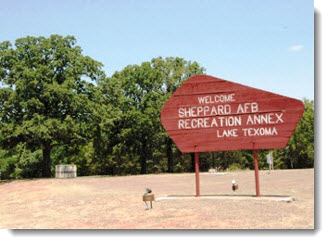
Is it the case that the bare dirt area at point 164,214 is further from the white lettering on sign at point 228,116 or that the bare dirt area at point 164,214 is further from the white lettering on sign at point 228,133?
the white lettering on sign at point 228,116

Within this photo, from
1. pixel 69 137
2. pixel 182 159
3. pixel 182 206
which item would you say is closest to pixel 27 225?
pixel 182 206

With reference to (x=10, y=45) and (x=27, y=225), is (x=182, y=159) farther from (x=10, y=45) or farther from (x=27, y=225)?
(x=27, y=225)

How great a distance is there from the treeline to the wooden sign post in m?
15.9

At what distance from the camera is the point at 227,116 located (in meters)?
12.3

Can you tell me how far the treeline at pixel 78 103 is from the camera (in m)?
27.6

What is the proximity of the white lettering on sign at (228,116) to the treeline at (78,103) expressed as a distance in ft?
53.2

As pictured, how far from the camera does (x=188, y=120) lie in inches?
498

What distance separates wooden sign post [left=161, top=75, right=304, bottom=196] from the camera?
11906 mm

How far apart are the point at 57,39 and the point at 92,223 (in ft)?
71.6

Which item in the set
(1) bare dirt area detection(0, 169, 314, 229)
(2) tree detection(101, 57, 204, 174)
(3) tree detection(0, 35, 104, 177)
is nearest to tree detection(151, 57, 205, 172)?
(2) tree detection(101, 57, 204, 174)

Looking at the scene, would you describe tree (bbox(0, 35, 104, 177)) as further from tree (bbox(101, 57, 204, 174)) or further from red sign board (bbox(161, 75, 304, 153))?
red sign board (bbox(161, 75, 304, 153))

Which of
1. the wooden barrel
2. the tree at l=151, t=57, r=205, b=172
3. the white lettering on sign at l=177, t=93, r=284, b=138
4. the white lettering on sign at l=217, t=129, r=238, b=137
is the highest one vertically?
the tree at l=151, t=57, r=205, b=172

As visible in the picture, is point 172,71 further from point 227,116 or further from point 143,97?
point 227,116

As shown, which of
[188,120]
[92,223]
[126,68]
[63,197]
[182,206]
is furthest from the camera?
[126,68]
